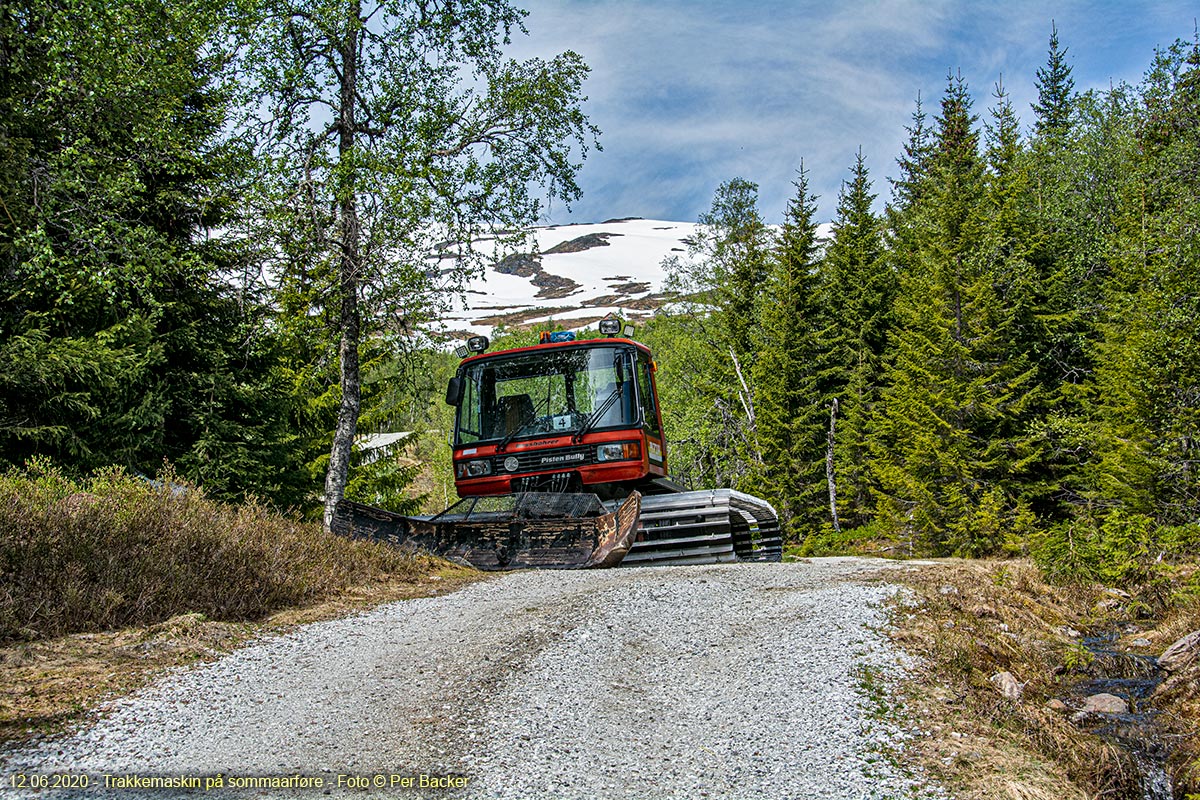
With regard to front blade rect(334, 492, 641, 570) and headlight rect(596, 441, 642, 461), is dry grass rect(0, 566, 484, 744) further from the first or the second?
headlight rect(596, 441, 642, 461)

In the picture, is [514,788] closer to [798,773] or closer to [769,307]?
[798,773]

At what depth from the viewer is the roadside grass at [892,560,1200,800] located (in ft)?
14.0

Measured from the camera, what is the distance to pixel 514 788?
3.79m

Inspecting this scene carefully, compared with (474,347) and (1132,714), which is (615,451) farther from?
(1132,714)

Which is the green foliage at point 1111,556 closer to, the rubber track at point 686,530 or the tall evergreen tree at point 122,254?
the rubber track at point 686,530

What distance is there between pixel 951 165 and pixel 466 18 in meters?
20.6

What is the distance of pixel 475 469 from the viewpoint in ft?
40.5

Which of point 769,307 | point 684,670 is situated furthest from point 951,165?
point 684,670

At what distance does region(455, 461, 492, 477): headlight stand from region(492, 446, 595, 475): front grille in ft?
0.61

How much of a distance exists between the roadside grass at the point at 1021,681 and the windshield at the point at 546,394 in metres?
4.61

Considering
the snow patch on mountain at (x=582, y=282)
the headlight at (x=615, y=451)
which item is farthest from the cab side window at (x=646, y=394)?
the snow patch on mountain at (x=582, y=282)

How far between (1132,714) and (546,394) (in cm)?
825

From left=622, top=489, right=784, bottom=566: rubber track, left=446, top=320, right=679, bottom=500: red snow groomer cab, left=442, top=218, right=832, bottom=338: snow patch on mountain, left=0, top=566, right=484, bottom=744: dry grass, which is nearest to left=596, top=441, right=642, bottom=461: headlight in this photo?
left=446, top=320, right=679, bottom=500: red snow groomer cab

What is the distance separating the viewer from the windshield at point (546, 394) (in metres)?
12.2
